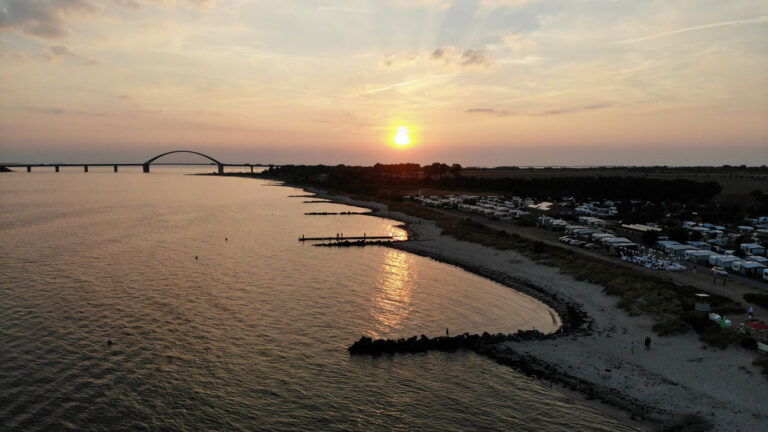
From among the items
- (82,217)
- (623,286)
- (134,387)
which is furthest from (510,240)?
(82,217)

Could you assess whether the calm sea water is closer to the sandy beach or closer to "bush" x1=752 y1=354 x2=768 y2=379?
the sandy beach

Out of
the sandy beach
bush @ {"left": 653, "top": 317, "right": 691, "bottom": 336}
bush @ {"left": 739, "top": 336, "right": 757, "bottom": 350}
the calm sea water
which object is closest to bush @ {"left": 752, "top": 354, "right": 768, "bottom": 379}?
the sandy beach

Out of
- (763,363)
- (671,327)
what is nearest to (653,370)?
(763,363)

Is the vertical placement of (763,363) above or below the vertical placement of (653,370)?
above

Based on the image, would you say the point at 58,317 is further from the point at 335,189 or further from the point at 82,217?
the point at 335,189

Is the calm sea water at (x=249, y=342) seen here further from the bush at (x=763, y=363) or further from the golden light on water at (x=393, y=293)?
the bush at (x=763, y=363)

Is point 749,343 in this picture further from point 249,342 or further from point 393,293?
point 249,342
